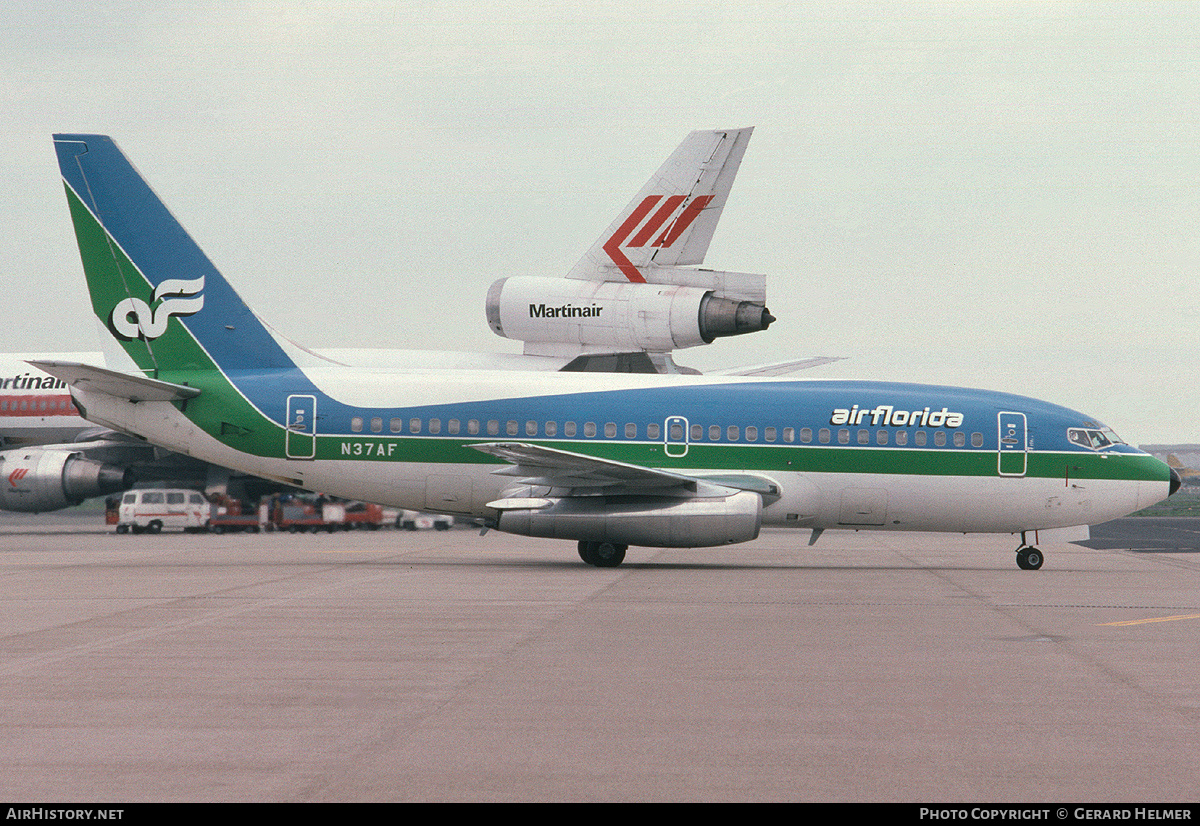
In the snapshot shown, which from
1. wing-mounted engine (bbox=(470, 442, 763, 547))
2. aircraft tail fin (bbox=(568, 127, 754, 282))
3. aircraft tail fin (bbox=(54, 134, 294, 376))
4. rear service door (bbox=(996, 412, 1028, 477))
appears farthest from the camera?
aircraft tail fin (bbox=(568, 127, 754, 282))

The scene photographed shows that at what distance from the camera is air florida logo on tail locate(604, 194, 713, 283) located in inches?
1022

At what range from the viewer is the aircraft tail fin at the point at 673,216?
1022 inches

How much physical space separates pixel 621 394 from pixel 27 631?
526 inches

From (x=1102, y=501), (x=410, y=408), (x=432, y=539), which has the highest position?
(x=410, y=408)

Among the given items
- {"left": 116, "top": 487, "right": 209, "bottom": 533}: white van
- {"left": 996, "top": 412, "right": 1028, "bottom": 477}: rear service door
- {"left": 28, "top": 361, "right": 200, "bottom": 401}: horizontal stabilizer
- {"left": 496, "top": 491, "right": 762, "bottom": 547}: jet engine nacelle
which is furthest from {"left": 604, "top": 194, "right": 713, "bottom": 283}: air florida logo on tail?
{"left": 116, "top": 487, "right": 209, "bottom": 533}: white van

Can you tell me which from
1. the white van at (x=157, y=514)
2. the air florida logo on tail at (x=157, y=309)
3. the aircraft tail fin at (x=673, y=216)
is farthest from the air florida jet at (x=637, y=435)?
the white van at (x=157, y=514)

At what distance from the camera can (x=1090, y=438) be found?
24453 millimetres

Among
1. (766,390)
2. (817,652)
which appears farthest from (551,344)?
(817,652)

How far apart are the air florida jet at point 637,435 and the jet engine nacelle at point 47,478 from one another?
1769cm

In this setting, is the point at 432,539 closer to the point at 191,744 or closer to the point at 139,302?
the point at 139,302

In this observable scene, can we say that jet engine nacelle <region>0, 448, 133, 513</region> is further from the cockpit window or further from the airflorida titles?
the cockpit window

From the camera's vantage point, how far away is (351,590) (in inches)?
715

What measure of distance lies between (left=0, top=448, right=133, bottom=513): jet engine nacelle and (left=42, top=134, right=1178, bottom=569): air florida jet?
58.0ft

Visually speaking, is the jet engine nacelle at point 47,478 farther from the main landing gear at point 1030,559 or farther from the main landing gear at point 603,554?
the main landing gear at point 1030,559
